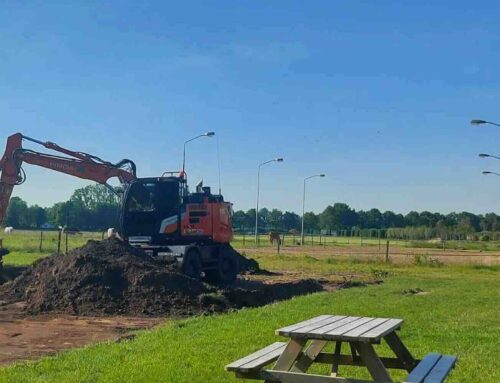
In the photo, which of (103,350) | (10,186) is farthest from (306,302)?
(10,186)

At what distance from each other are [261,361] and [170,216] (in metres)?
17.9

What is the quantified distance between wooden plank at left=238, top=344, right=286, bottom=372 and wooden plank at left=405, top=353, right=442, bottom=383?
48.4 inches

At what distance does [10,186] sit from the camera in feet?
82.8

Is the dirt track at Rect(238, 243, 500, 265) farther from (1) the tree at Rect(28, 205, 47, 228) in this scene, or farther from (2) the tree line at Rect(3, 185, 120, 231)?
(1) the tree at Rect(28, 205, 47, 228)

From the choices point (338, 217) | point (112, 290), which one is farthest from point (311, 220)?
point (112, 290)

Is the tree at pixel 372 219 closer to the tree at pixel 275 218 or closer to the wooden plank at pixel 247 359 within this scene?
the tree at pixel 275 218

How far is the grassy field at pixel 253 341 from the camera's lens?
8438mm

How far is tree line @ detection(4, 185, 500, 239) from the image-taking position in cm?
11900

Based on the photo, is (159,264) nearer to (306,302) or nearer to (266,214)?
(306,302)

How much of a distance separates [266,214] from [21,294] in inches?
5891

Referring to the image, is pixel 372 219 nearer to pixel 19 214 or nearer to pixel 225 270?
pixel 19 214

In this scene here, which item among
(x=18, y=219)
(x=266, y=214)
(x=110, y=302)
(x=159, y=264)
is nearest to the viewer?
(x=110, y=302)

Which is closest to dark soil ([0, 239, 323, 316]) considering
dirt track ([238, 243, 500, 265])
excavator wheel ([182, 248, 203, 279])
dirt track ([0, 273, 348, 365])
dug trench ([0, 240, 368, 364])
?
dug trench ([0, 240, 368, 364])

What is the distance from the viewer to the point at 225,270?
26.1 m
